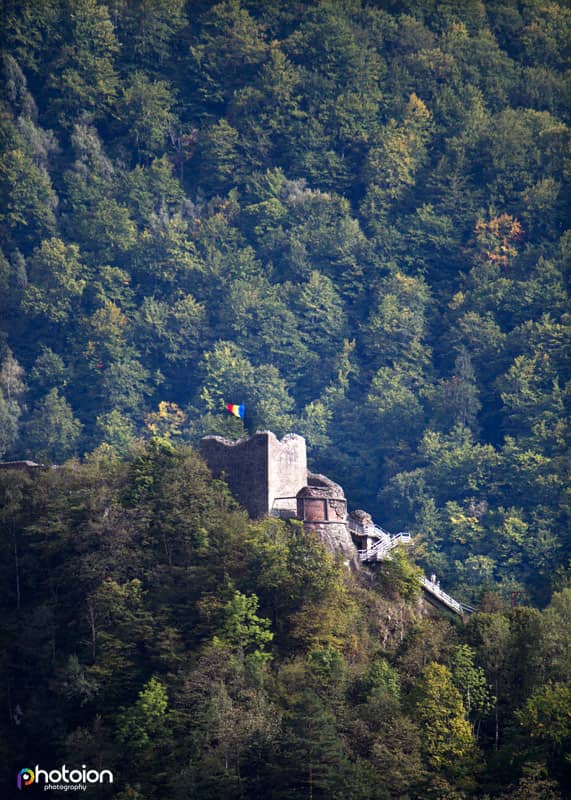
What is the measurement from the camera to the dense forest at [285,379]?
77938 mm

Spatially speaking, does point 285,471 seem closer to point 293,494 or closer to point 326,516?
point 293,494

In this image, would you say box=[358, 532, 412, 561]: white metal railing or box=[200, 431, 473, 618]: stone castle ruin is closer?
box=[200, 431, 473, 618]: stone castle ruin

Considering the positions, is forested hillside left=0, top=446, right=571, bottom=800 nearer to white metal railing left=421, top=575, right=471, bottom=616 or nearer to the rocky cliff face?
the rocky cliff face

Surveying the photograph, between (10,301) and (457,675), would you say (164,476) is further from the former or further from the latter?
(10,301)

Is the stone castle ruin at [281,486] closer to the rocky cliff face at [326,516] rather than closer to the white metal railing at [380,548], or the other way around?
the rocky cliff face at [326,516]

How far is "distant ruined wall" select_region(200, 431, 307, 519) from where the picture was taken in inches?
3327

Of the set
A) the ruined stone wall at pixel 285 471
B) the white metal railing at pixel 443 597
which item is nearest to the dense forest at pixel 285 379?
the white metal railing at pixel 443 597

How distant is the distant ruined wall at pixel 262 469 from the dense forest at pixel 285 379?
3.06 feet

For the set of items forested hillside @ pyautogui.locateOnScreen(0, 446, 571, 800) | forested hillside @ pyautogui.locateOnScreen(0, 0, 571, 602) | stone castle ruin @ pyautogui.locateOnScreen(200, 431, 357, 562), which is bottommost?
forested hillside @ pyautogui.locateOnScreen(0, 446, 571, 800)

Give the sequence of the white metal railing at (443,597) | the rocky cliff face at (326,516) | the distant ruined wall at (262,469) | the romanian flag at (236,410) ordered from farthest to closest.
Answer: the romanian flag at (236,410) → the white metal railing at (443,597) → the distant ruined wall at (262,469) → the rocky cliff face at (326,516)

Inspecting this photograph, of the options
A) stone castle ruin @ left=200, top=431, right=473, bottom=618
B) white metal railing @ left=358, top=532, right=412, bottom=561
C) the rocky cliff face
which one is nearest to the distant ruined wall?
stone castle ruin @ left=200, top=431, right=473, bottom=618

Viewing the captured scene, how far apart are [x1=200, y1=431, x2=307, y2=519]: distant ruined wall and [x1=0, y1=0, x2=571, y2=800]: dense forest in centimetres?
93

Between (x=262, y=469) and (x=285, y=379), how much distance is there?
41.6 m

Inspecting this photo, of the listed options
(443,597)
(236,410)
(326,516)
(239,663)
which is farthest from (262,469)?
(236,410)
